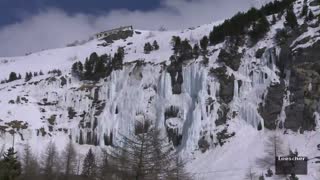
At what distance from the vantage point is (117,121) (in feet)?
316

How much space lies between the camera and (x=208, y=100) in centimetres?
8744

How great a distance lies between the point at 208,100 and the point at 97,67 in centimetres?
2817

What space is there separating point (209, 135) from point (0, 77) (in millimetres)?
70949

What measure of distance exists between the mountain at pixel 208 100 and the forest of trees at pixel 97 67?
42.9 inches

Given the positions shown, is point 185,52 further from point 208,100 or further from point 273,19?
point 273,19

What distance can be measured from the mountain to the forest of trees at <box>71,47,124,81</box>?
1.09 m

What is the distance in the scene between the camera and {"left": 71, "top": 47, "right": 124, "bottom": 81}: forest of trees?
107 metres

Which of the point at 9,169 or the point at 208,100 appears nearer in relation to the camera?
the point at 9,169

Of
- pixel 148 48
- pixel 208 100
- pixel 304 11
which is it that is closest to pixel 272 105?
pixel 208 100

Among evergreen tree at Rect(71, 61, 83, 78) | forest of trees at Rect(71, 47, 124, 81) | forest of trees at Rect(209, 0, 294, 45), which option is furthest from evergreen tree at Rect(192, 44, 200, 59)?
evergreen tree at Rect(71, 61, 83, 78)

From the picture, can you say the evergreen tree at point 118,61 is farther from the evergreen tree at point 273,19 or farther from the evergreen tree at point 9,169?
the evergreen tree at point 9,169

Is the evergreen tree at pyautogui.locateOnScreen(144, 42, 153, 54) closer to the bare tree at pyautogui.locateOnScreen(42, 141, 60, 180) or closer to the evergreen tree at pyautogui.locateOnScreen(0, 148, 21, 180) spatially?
the bare tree at pyautogui.locateOnScreen(42, 141, 60, 180)

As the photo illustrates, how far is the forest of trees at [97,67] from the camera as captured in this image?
10662cm

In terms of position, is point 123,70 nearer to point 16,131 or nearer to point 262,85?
point 16,131
